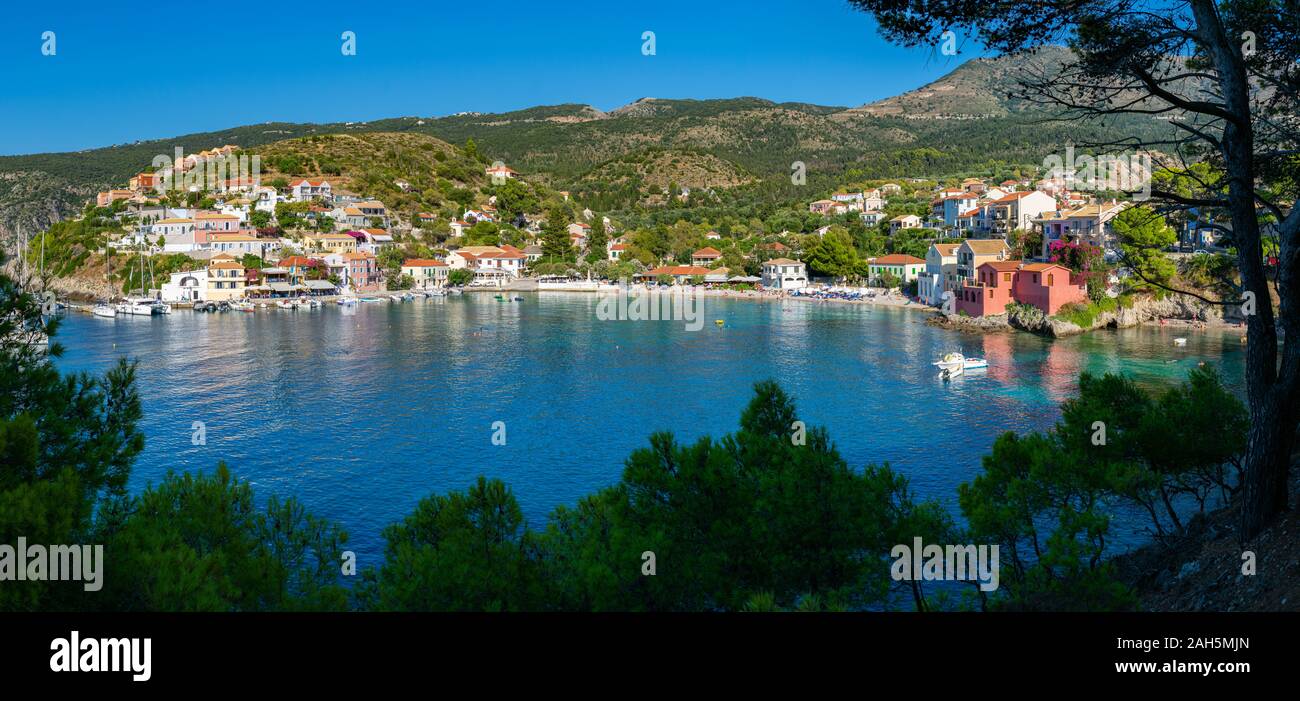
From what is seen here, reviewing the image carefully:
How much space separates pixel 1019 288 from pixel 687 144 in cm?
10105

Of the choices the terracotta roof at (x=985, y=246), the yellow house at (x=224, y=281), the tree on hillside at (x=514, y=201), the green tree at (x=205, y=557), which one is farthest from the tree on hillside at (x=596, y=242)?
→ the green tree at (x=205, y=557)

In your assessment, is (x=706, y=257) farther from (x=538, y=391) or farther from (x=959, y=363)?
(x=538, y=391)

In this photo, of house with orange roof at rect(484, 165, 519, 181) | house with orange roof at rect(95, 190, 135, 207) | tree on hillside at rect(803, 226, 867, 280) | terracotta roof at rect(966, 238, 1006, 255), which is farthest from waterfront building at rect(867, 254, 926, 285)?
house with orange roof at rect(95, 190, 135, 207)

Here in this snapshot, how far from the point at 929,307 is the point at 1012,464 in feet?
150

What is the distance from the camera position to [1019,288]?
42.7 m

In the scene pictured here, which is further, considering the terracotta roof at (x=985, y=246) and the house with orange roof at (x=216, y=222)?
the house with orange roof at (x=216, y=222)

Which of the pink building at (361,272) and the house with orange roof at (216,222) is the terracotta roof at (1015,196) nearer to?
the pink building at (361,272)

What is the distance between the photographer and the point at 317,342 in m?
41.0

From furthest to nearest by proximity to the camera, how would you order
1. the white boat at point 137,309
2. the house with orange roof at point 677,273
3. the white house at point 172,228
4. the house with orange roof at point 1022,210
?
the house with orange roof at point 677,273 < the white house at point 172,228 < the house with orange roof at point 1022,210 < the white boat at point 137,309

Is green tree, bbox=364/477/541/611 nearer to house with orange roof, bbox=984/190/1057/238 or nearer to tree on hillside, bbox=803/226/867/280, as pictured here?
house with orange roof, bbox=984/190/1057/238

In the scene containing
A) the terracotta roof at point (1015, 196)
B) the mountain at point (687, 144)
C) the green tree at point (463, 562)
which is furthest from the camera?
the mountain at point (687, 144)

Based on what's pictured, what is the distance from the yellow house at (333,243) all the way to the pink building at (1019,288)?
49907 mm

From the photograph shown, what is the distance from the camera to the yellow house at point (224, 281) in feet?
199
